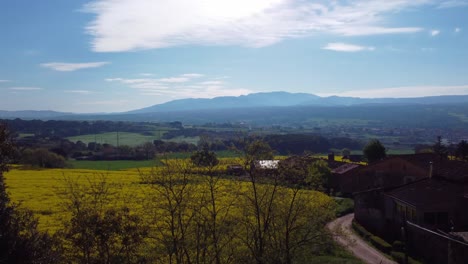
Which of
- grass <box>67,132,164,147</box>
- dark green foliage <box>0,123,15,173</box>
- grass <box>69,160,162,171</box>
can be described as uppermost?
dark green foliage <box>0,123,15,173</box>

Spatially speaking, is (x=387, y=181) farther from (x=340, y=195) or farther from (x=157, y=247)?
(x=157, y=247)

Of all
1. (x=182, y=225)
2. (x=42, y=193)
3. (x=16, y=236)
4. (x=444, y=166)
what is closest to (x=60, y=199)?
(x=42, y=193)

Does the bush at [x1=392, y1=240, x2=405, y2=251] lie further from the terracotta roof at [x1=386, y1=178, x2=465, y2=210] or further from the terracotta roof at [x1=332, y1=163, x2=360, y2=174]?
the terracotta roof at [x1=332, y1=163, x2=360, y2=174]

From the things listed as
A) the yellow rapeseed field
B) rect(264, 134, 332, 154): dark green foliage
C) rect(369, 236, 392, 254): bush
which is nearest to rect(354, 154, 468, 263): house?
rect(369, 236, 392, 254): bush

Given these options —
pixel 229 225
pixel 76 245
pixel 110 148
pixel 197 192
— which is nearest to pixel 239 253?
pixel 229 225

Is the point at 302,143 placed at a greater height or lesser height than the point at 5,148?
lesser

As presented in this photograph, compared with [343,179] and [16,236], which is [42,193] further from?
[343,179]

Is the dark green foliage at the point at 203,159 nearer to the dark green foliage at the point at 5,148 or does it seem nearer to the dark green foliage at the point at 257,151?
the dark green foliage at the point at 257,151

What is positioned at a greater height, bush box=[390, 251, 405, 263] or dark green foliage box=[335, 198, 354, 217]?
bush box=[390, 251, 405, 263]
